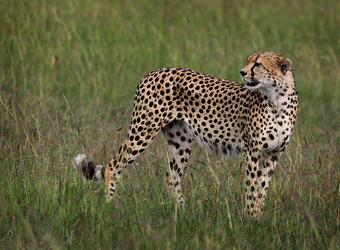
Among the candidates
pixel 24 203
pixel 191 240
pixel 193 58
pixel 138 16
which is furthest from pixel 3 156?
pixel 138 16

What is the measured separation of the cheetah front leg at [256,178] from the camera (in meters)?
3.46

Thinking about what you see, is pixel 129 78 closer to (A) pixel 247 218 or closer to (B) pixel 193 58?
(B) pixel 193 58

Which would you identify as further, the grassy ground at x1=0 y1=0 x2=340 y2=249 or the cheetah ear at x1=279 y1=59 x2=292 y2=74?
the cheetah ear at x1=279 y1=59 x2=292 y2=74

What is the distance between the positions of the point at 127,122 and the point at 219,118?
807mm

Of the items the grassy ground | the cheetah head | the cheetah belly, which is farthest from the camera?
the cheetah belly

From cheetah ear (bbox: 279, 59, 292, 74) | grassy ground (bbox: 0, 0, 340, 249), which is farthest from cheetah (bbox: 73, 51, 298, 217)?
grassy ground (bbox: 0, 0, 340, 249)

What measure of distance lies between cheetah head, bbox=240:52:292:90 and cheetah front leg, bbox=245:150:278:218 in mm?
528

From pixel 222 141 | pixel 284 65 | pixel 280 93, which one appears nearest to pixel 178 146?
pixel 222 141

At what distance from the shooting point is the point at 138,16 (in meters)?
8.23

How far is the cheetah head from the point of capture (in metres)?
3.43

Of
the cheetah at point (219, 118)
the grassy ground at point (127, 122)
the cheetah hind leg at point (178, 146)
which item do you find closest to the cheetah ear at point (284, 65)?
the cheetah at point (219, 118)

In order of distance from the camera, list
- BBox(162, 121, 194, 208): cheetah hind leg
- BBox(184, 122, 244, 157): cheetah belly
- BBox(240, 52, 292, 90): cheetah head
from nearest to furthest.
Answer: BBox(240, 52, 292, 90): cheetah head
BBox(184, 122, 244, 157): cheetah belly
BBox(162, 121, 194, 208): cheetah hind leg

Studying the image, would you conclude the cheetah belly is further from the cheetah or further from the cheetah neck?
the cheetah neck

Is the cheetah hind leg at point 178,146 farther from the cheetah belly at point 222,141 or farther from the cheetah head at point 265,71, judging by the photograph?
the cheetah head at point 265,71
